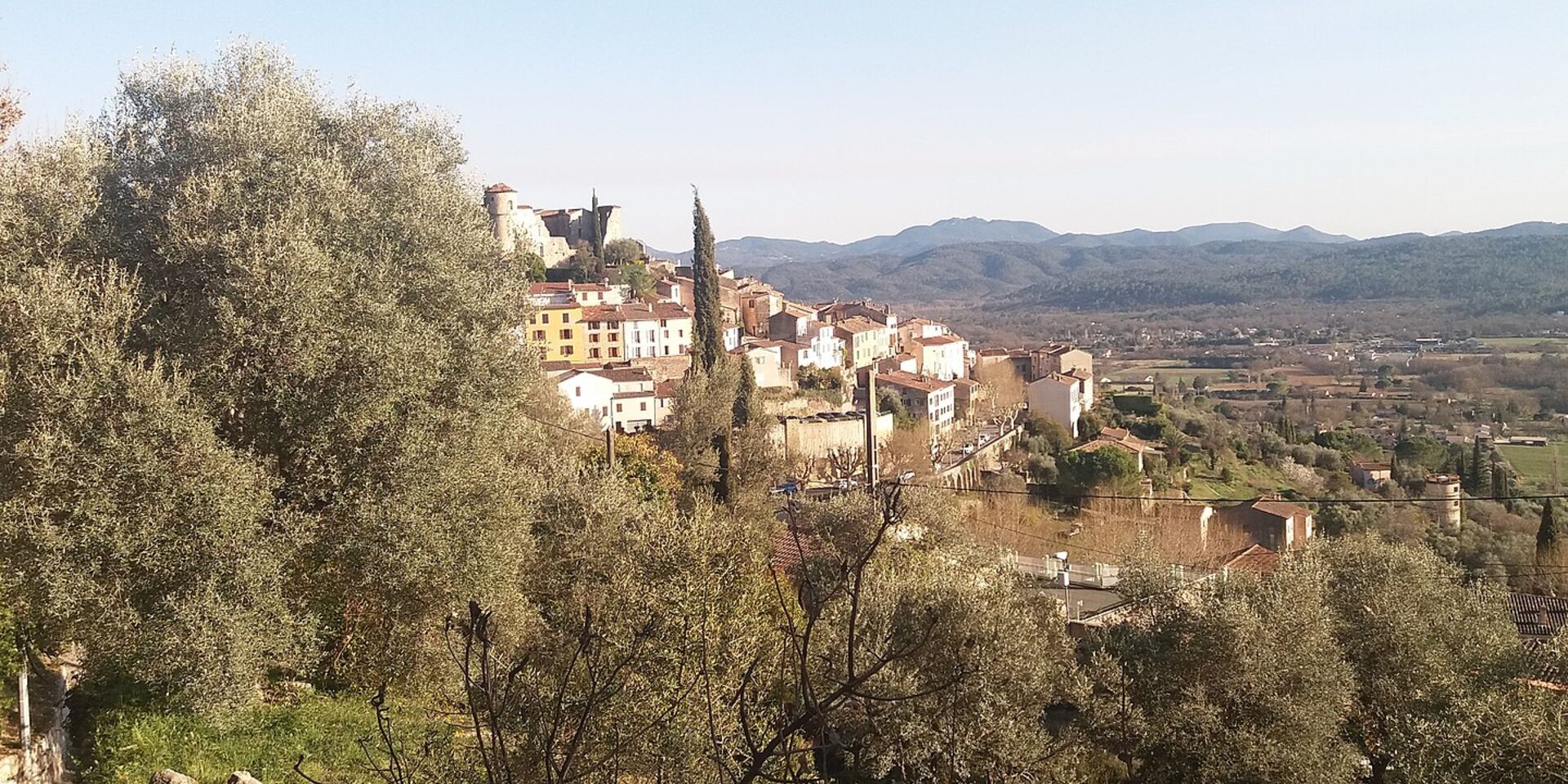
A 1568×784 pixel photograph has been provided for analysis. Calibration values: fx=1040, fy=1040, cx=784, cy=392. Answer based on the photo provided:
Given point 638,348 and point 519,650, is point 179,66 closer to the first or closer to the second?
point 519,650

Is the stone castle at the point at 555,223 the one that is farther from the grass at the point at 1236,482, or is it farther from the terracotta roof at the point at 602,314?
the grass at the point at 1236,482

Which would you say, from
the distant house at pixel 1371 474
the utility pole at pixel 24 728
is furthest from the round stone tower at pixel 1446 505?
the utility pole at pixel 24 728

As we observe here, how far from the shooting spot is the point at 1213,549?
3225 centimetres

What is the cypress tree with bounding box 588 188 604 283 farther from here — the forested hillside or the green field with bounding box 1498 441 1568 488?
the forested hillside

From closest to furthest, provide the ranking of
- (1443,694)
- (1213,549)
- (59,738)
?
(59,738) < (1443,694) < (1213,549)

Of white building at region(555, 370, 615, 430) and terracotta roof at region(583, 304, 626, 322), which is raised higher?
terracotta roof at region(583, 304, 626, 322)

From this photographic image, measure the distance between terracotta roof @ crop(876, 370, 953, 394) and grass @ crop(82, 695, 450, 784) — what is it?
46.2 m

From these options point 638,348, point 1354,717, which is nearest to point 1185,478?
point 638,348

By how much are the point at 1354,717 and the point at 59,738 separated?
1522 centimetres

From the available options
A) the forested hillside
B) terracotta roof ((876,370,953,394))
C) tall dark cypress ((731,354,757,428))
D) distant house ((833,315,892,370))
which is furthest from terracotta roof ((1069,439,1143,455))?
the forested hillside

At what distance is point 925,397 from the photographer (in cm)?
5362

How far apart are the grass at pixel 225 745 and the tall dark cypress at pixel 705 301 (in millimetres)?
25965

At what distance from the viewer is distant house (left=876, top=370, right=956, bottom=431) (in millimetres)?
53312

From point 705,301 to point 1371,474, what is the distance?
34933 millimetres
